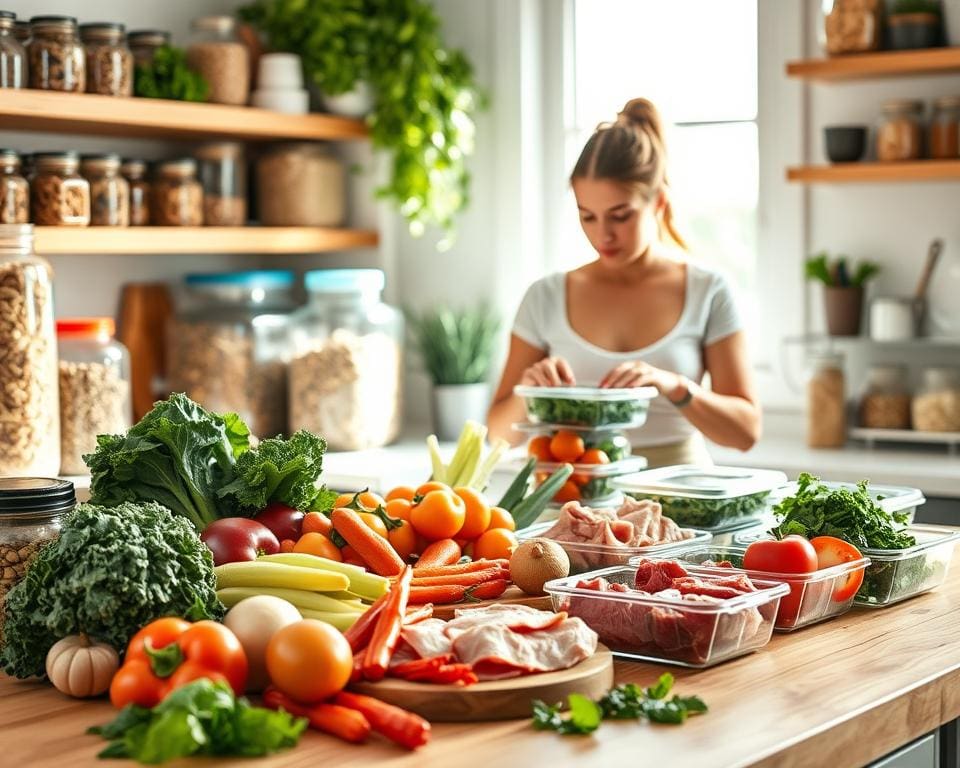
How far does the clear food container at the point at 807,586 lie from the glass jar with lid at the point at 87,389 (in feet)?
5.98

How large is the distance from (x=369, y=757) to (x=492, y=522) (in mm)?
732

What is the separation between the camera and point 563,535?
1887 millimetres

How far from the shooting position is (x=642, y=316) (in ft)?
9.77

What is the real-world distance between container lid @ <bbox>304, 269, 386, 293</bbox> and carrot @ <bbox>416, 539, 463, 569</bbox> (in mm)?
1968

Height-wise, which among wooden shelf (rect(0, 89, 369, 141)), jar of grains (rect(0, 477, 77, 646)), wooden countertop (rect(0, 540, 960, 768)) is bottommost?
wooden countertop (rect(0, 540, 960, 768))

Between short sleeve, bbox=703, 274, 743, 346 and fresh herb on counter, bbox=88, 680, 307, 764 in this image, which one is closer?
fresh herb on counter, bbox=88, 680, 307, 764

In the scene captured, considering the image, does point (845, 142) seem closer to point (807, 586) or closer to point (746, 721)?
point (807, 586)

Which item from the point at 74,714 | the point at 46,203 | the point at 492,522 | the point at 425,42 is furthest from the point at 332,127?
the point at 74,714

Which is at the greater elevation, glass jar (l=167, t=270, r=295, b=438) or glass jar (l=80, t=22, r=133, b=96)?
glass jar (l=80, t=22, r=133, b=96)

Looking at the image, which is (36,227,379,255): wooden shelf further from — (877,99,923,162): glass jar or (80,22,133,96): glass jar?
(877,99,923,162): glass jar

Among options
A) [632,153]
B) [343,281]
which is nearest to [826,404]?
[632,153]

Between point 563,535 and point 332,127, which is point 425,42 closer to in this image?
point 332,127

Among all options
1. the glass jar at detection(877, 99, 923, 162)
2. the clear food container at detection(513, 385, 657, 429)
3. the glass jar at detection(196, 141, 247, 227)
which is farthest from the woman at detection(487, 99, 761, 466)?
the glass jar at detection(196, 141, 247, 227)

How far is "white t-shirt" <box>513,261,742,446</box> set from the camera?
2898mm
